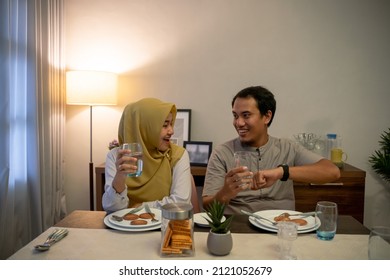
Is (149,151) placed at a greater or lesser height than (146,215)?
greater

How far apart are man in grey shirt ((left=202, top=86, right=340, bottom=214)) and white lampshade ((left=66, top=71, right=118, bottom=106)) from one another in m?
1.24

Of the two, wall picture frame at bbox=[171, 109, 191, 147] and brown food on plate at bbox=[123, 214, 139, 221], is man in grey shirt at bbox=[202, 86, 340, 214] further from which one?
wall picture frame at bbox=[171, 109, 191, 147]

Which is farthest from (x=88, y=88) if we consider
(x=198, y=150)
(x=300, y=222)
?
(x=300, y=222)

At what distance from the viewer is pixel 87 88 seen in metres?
2.48

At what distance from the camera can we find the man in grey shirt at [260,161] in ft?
5.05

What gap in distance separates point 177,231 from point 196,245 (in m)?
0.10

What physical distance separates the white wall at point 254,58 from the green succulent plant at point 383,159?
0.15ft

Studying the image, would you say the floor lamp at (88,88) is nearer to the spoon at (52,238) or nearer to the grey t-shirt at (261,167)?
the grey t-shirt at (261,167)

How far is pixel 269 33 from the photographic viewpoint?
2.74 meters

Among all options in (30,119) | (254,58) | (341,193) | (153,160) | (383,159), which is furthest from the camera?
(254,58)

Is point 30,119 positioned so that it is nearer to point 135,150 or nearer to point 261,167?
point 135,150

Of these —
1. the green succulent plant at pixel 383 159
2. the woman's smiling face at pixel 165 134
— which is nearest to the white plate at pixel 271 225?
the woman's smiling face at pixel 165 134
